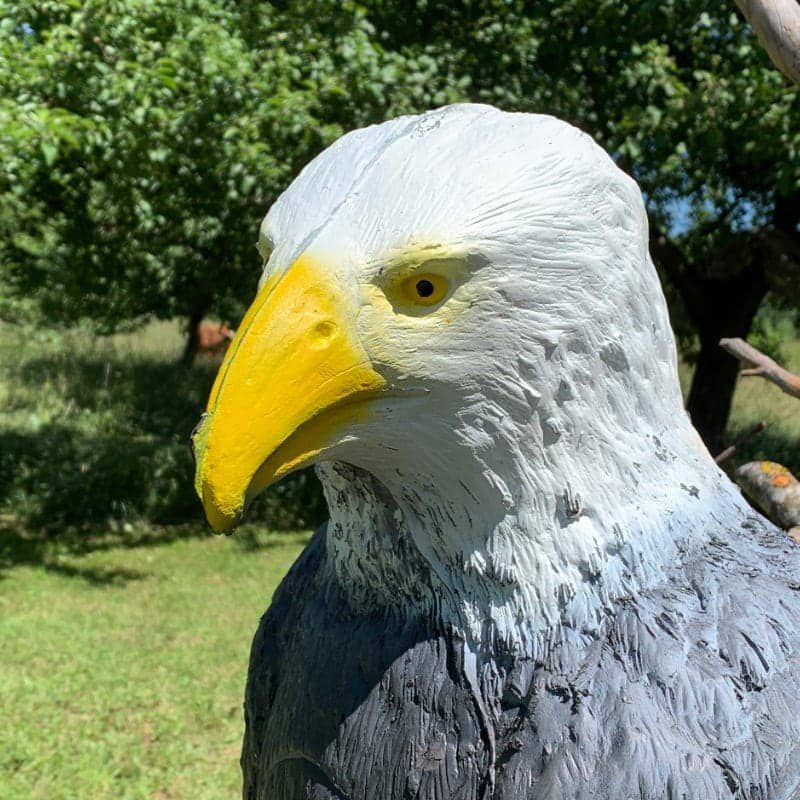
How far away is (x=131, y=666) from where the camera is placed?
4.02m

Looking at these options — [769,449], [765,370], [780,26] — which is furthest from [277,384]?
[769,449]

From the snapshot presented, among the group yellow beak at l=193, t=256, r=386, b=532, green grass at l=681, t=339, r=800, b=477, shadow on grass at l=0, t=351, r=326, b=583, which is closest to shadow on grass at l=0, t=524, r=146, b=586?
shadow on grass at l=0, t=351, r=326, b=583

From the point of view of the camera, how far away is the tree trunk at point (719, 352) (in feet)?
21.0

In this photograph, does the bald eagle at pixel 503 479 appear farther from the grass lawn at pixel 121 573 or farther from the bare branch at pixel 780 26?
the grass lawn at pixel 121 573

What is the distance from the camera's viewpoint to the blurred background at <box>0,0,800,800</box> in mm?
3756

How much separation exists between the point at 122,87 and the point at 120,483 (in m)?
3.32

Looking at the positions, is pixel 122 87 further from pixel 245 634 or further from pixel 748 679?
pixel 748 679

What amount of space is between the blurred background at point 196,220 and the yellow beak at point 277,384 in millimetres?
2692

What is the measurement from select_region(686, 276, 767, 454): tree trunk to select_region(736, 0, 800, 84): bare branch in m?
4.98

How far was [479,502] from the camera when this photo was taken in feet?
3.01

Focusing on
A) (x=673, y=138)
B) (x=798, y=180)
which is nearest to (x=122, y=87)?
(x=673, y=138)

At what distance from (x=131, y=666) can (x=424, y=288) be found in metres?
3.67

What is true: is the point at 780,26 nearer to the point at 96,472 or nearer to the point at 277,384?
the point at 277,384

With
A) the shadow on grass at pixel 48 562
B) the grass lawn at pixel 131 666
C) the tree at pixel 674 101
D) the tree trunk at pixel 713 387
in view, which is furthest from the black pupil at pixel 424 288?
the tree trunk at pixel 713 387
